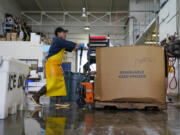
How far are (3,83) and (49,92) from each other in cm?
107

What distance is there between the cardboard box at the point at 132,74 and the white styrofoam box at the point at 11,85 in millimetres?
1161

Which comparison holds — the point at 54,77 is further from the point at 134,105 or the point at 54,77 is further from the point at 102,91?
the point at 134,105

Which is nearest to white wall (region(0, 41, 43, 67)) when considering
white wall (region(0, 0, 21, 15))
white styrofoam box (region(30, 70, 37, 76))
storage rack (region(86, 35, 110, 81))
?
white styrofoam box (region(30, 70, 37, 76))

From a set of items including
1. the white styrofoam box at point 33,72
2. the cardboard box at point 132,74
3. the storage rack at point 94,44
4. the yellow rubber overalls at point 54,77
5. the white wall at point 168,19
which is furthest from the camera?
the white styrofoam box at point 33,72

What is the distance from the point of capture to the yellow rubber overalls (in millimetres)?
3129

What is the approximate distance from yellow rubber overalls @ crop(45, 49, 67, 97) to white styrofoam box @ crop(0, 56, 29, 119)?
17.1 inches

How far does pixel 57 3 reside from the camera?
11320 mm

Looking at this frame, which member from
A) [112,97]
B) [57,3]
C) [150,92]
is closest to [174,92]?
[150,92]

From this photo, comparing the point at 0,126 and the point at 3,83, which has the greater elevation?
the point at 3,83

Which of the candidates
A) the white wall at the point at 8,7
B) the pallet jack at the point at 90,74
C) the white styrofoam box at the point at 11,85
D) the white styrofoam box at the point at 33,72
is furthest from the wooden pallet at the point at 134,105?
the white wall at the point at 8,7

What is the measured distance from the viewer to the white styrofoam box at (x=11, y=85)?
2.13 m

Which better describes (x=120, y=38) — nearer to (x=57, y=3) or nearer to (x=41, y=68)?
(x=57, y=3)

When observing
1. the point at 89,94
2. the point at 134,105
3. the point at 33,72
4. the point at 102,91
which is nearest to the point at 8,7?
the point at 33,72

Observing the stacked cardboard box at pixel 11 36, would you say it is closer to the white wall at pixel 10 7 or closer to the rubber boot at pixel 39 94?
the white wall at pixel 10 7
